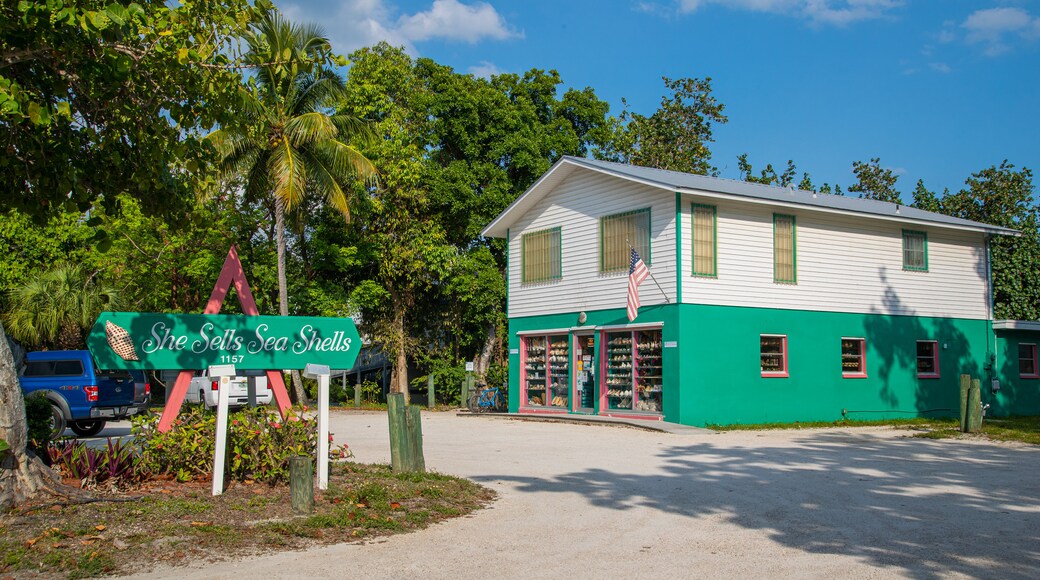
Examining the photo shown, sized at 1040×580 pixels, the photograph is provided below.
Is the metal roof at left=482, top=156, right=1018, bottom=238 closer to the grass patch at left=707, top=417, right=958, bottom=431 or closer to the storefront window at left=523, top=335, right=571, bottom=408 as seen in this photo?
the storefront window at left=523, top=335, right=571, bottom=408

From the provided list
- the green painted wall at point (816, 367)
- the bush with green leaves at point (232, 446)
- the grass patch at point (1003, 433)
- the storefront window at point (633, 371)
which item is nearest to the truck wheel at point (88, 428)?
the bush with green leaves at point (232, 446)

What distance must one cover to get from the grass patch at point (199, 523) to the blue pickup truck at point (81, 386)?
10.9m

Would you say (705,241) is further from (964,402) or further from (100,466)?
(100,466)

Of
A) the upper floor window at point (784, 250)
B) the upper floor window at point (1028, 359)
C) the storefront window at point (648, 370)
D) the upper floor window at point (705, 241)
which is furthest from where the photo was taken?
the upper floor window at point (1028, 359)

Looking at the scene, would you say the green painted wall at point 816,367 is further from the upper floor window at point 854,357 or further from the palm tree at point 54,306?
the palm tree at point 54,306

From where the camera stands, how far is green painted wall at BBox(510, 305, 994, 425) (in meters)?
23.0

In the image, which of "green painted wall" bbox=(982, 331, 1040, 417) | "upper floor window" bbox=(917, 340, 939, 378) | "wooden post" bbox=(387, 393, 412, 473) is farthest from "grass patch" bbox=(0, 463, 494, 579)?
"green painted wall" bbox=(982, 331, 1040, 417)

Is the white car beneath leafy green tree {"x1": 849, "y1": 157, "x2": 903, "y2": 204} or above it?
beneath

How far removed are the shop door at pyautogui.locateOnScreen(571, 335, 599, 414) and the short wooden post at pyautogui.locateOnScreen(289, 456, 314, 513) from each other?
1691cm

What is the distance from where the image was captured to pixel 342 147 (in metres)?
28.9

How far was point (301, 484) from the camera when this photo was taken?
929 centimetres

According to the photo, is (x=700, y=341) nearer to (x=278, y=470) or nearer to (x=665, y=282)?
(x=665, y=282)

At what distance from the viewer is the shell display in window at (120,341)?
10125mm

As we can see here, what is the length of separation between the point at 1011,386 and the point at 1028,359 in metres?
1.57
